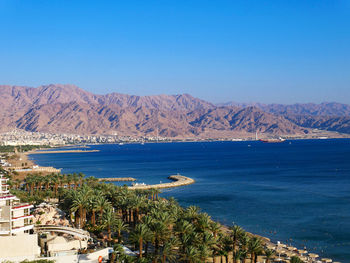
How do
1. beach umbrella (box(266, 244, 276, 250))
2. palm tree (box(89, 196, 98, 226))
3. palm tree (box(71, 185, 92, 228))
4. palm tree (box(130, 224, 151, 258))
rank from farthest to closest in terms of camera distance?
beach umbrella (box(266, 244, 276, 250)) < palm tree (box(89, 196, 98, 226)) < palm tree (box(71, 185, 92, 228)) < palm tree (box(130, 224, 151, 258))

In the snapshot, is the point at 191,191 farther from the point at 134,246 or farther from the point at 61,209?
the point at 134,246

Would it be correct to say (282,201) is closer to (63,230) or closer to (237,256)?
(237,256)

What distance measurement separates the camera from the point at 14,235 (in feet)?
117

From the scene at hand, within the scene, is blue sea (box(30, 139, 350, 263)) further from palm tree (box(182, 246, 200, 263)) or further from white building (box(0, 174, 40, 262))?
white building (box(0, 174, 40, 262))

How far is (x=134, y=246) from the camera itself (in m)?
41.4

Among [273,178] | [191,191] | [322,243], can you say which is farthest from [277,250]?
[273,178]

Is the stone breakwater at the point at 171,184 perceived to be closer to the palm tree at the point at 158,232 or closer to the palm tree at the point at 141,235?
the palm tree at the point at 158,232

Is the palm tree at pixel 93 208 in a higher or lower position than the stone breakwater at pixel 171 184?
higher

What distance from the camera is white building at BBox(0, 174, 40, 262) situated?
114 ft

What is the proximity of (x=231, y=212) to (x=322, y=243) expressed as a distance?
20506mm

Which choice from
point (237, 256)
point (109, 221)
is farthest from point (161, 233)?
point (109, 221)

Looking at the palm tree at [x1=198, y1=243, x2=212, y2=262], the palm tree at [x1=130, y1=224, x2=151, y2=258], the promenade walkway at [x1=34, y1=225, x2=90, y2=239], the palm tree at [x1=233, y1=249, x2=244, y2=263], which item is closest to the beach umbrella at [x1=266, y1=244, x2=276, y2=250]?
the palm tree at [x1=233, y1=249, x2=244, y2=263]

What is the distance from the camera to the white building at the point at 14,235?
114 feet

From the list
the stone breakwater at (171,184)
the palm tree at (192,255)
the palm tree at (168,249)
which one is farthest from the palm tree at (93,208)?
the stone breakwater at (171,184)
